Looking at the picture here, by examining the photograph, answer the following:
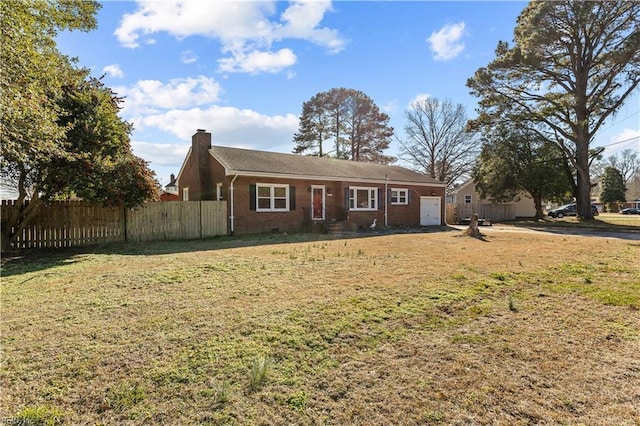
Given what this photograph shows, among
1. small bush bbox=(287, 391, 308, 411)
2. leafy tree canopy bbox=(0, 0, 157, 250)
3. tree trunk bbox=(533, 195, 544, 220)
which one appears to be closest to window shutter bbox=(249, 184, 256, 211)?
leafy tree canopy bbox=(0, 0, 157, 250)

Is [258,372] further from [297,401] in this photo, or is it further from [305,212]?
[305,212]

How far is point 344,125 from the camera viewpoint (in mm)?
35125

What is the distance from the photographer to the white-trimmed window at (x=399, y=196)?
67.9 feet

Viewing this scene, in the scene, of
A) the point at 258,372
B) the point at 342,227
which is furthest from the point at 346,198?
the point at 258,372

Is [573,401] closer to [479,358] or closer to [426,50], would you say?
[479,358]

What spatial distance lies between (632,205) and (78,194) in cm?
7476

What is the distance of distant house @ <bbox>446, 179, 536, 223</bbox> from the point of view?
28.4m

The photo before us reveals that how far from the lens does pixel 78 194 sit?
1012cm

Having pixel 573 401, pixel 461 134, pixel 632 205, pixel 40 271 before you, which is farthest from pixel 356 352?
pixel 632 205

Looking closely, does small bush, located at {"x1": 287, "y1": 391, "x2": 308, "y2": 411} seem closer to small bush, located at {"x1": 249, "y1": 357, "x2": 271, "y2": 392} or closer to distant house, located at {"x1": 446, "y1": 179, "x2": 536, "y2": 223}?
small bush, located at {"x1": 249, "y1": 357, "x2": 271, "y2": 392}

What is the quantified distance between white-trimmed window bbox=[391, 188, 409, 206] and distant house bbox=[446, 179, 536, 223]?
872cm

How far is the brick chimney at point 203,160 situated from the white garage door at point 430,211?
13.6m

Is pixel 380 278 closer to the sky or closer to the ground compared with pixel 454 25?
closer to the ground

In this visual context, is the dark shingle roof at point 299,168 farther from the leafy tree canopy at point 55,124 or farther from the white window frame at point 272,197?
the leafy tree canopy at point 55,124
